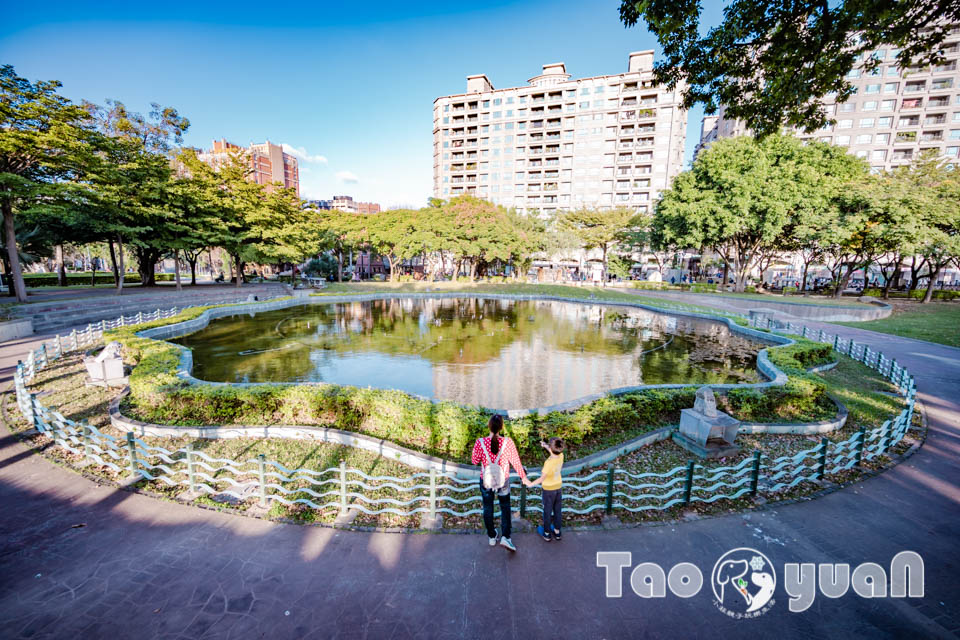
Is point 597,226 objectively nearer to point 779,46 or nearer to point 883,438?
point 779,46

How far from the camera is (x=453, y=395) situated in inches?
465

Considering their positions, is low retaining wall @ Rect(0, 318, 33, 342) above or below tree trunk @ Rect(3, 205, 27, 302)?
below

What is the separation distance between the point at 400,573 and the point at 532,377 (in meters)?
9.49

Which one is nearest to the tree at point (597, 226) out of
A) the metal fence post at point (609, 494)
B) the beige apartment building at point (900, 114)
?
the beige apartment building at point (900, 114)

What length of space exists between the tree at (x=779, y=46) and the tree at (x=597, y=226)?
49.0 meters

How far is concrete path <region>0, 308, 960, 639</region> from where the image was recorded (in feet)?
13.6

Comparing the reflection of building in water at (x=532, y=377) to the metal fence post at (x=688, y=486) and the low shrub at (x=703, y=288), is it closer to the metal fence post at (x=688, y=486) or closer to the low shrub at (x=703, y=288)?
the metal fence post at (x=688, y=486)

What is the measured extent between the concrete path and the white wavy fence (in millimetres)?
474

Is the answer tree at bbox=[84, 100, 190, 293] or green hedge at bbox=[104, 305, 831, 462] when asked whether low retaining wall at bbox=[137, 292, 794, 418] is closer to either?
green hedge at bbox=[104, 305, 831, 462]

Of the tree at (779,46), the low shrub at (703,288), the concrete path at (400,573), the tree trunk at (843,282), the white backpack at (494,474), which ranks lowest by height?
the concrete path at (400,573)

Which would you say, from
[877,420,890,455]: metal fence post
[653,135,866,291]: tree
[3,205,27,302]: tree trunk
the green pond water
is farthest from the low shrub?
[3,205,27,302]: tree trunk

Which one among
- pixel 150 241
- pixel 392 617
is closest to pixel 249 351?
pixel 392 617

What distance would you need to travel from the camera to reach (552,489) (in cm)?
517

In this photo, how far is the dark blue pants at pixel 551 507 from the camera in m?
5.21
